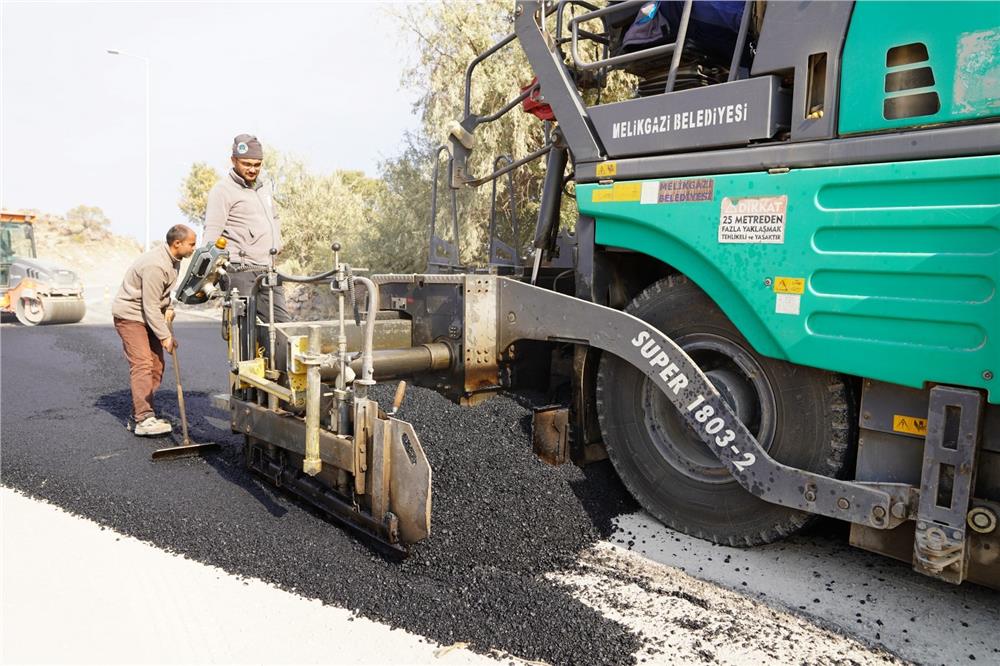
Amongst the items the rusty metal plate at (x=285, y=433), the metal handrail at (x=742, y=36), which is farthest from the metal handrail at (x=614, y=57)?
the rusty metal plate at (x=285, y=433)

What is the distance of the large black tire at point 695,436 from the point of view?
10.0ft

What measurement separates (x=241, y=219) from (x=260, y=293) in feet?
2.47

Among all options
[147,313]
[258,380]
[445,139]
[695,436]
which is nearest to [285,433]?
[258,380]

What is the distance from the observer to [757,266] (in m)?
3.03

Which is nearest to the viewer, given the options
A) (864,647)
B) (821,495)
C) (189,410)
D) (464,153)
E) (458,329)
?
(864,647)

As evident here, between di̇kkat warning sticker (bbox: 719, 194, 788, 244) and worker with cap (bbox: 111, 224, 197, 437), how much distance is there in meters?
4.04

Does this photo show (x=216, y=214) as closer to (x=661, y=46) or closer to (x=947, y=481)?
(x=661, y=46)

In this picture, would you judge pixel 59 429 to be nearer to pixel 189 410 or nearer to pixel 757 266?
pixel 189 410

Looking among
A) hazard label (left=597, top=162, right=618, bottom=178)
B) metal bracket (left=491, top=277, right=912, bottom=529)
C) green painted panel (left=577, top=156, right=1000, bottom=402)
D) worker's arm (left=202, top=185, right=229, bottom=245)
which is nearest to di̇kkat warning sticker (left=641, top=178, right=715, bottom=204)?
green painted panel (left=577, top=156, right=1000, bottom=402)

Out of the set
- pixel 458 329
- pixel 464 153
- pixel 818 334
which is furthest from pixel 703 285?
pixel 464 153

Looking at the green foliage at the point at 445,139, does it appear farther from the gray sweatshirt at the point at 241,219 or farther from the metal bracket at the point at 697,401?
the metal bracket at the point at 697,401

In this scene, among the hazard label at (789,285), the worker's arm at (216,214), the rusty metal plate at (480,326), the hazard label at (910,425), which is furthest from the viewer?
the worker's arm at (216,214)

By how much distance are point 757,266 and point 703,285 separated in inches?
11.4

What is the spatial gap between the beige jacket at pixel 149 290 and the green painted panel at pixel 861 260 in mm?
3833
